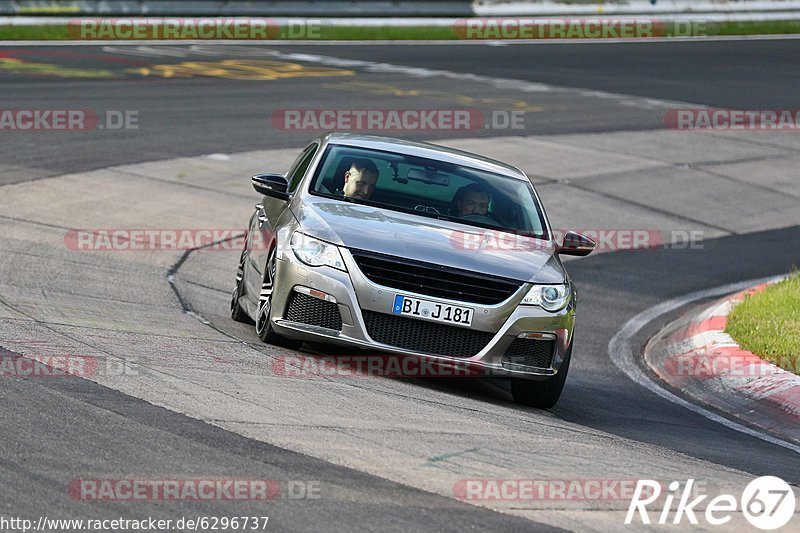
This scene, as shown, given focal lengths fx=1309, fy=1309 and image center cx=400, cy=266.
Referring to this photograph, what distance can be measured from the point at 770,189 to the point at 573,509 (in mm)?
15090

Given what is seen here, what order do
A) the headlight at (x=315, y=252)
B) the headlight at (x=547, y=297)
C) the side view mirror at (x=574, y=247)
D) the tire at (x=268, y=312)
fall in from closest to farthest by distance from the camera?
1. the headlight at (x=315, y=252)
2. the headlight at (x=547, y=297)
3. the tire at (x=268, y=312)
4. the side view mirror at (x=574, y=247)

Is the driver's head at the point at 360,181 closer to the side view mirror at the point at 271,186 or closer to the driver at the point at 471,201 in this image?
the side view mirror at the point at 271,186

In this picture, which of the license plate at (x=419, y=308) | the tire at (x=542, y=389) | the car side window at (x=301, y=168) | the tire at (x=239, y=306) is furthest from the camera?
the tire at (x=239, y=306)

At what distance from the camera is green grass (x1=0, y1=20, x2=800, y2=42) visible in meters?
27.9

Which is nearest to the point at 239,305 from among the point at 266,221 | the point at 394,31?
the point at 266,221

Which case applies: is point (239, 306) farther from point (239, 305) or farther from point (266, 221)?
point (266, 221)

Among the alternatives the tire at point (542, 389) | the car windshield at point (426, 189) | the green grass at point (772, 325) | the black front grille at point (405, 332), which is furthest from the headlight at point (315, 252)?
the green grass at point (772, 325)

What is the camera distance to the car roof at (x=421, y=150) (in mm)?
10008

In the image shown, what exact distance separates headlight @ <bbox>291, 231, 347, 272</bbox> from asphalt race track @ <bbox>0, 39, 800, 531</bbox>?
0.68 meters

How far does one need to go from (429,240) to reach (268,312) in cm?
120

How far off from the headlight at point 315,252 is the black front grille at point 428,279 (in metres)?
0.13

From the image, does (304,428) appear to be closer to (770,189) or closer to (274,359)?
(274,359)

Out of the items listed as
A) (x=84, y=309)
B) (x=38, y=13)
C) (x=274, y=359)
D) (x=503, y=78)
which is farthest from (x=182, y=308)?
(x=38, y=13)

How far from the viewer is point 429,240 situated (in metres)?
8.60
